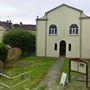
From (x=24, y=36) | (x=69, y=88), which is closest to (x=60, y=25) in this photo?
(x=24, y=36)

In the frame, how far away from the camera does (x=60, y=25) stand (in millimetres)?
55250

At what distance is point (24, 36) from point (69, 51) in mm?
8731

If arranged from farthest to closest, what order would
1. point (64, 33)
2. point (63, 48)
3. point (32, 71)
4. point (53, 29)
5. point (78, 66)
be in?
point (63, 48) → point (53, 29) → point (64, 33) → point (32, 71) → point (78, 66)

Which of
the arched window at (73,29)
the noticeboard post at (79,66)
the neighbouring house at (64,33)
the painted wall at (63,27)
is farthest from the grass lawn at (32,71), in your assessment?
the arched window at (73,29)

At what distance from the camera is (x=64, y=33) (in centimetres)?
5538

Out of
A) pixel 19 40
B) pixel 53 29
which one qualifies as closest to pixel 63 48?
pixel 53 29

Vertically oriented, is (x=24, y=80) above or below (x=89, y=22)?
below

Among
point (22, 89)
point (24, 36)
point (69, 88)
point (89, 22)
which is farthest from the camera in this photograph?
point (24, 36)

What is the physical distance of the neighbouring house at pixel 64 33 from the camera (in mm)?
53906

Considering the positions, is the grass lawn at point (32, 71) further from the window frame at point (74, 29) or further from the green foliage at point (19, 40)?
the green foliage at point (19, 40)

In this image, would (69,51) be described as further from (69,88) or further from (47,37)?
(69,88)

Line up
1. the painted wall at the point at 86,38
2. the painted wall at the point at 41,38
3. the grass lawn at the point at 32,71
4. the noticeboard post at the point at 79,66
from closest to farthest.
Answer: the noticeboard post at the point at 79,66 → the grass lawn at the point at 32,71 → the painted wall at the point at 86,38 → the painted wall at the point at 41,38

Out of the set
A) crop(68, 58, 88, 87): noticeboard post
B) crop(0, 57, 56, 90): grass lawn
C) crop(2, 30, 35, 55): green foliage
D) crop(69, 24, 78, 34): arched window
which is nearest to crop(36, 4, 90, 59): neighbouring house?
crop(69, 24, 78, 34): arched window

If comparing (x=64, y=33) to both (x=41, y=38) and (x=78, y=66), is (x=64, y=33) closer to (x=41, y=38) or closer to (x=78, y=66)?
(x=41, y=38)
